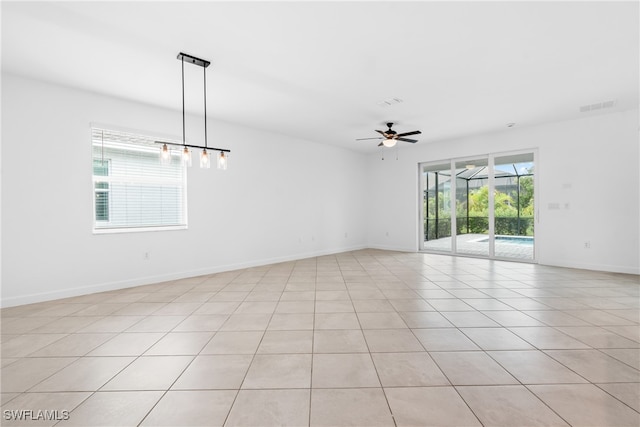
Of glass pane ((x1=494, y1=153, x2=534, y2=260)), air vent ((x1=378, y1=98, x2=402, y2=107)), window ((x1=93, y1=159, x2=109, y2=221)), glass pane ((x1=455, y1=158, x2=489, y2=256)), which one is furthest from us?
glass pane ((x1=455, y1=158, x2=489, y2=256))

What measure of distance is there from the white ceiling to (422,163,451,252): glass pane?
2725 mm

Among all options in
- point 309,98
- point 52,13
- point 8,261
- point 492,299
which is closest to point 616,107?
point 492,299

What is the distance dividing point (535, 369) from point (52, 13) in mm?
4872

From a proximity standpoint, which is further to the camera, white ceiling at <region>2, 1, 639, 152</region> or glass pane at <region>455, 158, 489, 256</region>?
glass pane at <region>455, 158, 489, 256</region>

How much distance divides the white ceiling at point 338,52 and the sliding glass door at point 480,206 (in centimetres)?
184

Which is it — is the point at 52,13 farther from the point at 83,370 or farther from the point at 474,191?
the point at 474,191

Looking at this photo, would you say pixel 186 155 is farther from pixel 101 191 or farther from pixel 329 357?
pixel 329 357

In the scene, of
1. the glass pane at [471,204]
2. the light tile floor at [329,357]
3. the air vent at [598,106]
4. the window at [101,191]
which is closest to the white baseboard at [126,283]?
the light tile floor at [329,357]

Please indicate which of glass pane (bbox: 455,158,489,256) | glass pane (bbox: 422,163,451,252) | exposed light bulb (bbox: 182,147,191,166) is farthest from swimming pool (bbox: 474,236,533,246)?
exposed light bulb (bbox: 182,147,191,166)

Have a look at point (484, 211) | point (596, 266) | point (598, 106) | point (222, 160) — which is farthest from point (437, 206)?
point (222, 160)

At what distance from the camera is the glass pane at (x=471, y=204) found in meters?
6.56

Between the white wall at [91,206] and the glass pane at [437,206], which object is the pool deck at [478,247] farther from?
the white wall at [91,206]

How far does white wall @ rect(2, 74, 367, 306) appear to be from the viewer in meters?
3.43

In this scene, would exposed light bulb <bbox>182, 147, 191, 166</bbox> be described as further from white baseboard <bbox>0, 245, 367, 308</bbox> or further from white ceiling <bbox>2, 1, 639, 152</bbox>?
white baseboard <bbox>0, 245, 367, 308</bbox>
